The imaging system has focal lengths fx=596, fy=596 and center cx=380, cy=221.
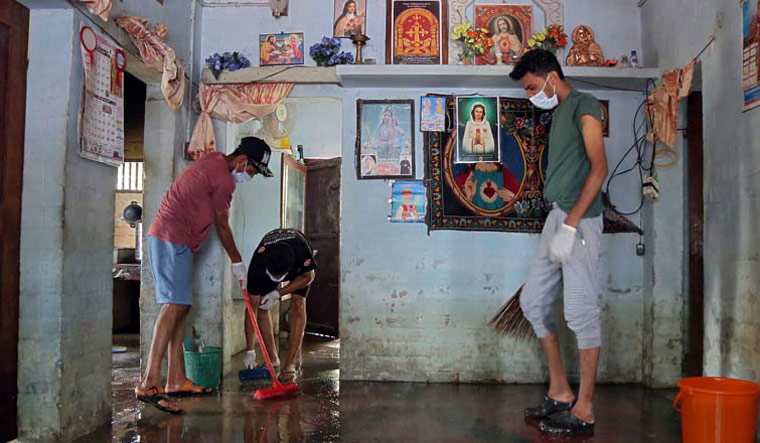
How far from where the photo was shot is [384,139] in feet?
14.5

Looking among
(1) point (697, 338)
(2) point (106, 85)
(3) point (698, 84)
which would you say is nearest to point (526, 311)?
(1) point (697, 338)

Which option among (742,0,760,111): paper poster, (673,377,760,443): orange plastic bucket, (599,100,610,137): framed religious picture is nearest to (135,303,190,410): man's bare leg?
(673,377,760,443): orange plastic bucket

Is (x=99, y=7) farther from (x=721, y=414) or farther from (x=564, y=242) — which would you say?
(x=721, y=414)

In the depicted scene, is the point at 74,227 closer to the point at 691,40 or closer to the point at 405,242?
the point at 405,242

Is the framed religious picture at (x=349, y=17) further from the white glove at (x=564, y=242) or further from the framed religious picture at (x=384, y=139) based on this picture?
the white glove at (x=564, y=242)

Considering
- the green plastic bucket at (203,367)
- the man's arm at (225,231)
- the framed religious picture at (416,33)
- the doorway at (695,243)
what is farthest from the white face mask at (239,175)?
the doorway at (695,243)

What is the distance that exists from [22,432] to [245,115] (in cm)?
252

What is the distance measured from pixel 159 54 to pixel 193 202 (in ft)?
3.03

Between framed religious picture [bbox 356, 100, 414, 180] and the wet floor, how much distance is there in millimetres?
1546

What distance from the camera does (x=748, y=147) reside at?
2.88 m

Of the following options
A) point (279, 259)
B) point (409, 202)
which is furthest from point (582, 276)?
point (279, 259)

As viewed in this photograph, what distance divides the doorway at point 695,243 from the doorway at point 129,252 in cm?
384

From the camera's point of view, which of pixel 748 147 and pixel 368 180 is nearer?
pixel 748 147

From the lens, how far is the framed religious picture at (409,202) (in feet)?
14.3
